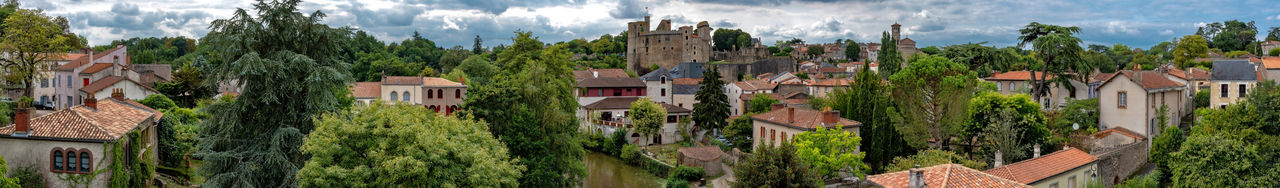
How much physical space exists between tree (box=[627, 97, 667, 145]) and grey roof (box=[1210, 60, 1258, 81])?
966 inches

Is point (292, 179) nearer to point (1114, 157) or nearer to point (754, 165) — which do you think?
point (754, 165)

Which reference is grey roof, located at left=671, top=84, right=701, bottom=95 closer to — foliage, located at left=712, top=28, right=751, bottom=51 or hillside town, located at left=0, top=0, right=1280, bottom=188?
hillside town, located at left=0, top=0, right=1280, bottom=188

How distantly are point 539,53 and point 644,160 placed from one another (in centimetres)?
720

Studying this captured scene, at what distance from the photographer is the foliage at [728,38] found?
393ft

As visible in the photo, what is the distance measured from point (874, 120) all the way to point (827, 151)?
6.00m

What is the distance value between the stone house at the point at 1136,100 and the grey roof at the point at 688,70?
54.5 metres

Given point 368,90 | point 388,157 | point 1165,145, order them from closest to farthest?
point 388,157 < point 1165,145 < point 368,90

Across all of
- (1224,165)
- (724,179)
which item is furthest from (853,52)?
(1224,165)

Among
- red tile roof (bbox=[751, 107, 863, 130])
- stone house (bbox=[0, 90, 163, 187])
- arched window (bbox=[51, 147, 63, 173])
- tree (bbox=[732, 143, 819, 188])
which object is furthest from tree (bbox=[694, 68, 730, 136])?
arched window (bbox=[51, 147, 63, 173])

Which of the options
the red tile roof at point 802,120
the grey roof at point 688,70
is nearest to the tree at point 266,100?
the red tile roof at point 802,120

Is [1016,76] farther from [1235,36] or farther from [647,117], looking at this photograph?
[1235,36]

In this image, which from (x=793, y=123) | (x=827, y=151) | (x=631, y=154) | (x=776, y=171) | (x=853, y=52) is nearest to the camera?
(x=776, y=171)

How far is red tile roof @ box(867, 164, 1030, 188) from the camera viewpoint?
19359mm

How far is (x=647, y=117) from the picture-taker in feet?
149
